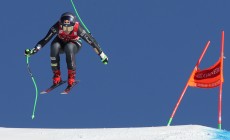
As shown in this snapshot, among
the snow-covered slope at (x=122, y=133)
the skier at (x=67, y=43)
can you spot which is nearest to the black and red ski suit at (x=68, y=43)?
the skier at (x=67, y=43)

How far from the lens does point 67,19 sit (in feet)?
33.8

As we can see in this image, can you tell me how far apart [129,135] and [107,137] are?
0.36 meters

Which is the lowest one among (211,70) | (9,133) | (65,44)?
(9,133)

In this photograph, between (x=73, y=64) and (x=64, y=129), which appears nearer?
(x=73, y=64)

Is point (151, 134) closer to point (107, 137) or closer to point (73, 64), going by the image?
point (107, 137)

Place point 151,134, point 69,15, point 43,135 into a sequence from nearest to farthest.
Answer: point 69,15
point 151,134
point 43,135

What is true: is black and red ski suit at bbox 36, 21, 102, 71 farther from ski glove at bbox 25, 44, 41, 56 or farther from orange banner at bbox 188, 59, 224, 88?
orange banner at bbox 188, 59, 224, 88

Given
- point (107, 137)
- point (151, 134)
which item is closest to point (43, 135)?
point (107, 137)

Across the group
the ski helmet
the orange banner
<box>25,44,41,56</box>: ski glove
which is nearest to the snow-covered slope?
the orange banner

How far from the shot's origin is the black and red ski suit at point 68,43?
10383 mm

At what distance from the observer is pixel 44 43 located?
35.0 feet

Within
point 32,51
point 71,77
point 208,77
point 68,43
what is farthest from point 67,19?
point 208,77

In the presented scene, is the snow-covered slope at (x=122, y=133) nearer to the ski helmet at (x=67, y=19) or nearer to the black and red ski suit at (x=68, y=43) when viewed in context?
the black and red ski suit at (x=68, y=43)

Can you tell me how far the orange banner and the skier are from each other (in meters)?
2.48
